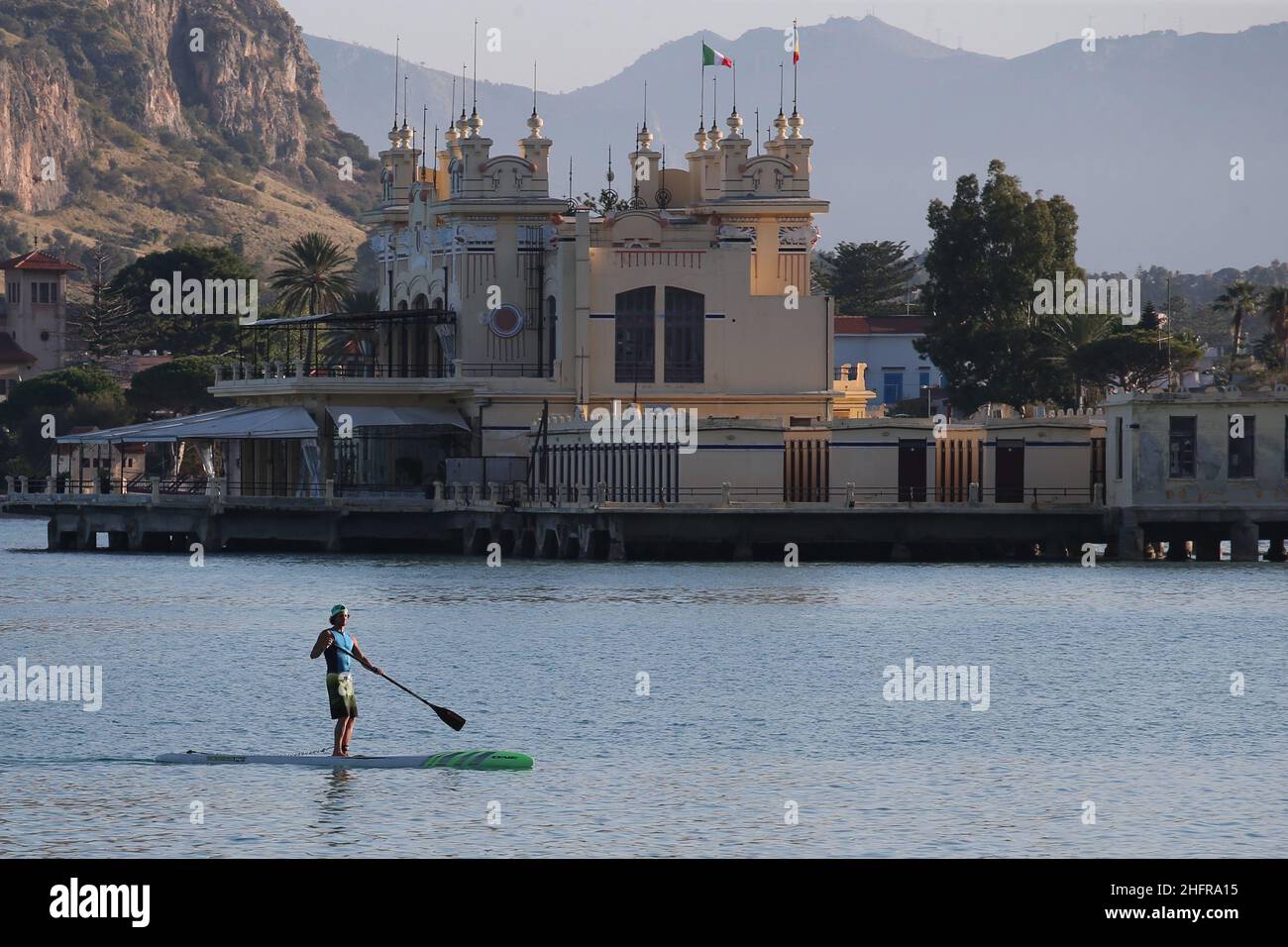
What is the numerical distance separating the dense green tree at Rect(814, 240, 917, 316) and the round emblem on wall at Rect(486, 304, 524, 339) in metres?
88.2

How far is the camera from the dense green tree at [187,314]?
16412 centimetres

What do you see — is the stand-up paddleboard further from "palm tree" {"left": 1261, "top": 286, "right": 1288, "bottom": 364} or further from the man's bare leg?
"palm tree" {"left": 1261, "top": 286, "right": 1288, "bottom": 364}

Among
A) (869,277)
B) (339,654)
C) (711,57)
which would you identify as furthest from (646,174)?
(869,277)

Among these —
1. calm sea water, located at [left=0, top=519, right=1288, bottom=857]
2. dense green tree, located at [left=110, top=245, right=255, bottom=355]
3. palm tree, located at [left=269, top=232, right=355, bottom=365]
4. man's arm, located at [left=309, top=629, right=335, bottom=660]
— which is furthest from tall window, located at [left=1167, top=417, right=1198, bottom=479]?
Answer: dense green tree, located at [left=110, top=245, right=255, bottom=355]

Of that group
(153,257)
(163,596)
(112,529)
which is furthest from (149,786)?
(153,257)

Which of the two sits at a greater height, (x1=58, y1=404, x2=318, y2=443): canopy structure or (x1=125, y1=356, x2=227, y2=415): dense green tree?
(x1=125, y1=356, x2=227, y2=415): dense green tree

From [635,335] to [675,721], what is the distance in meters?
58.3

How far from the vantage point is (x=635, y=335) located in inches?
3885

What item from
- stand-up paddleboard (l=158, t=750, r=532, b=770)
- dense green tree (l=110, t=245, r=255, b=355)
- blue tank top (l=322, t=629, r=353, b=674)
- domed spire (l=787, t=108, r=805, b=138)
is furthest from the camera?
dense green tree (l=110, t=245, r=255, b=355)

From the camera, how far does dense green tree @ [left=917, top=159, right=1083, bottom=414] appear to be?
118 m

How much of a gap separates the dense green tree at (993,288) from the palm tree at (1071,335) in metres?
1.30

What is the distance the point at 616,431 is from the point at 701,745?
159ft

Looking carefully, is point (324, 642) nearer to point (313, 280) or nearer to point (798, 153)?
point (798, 153)
